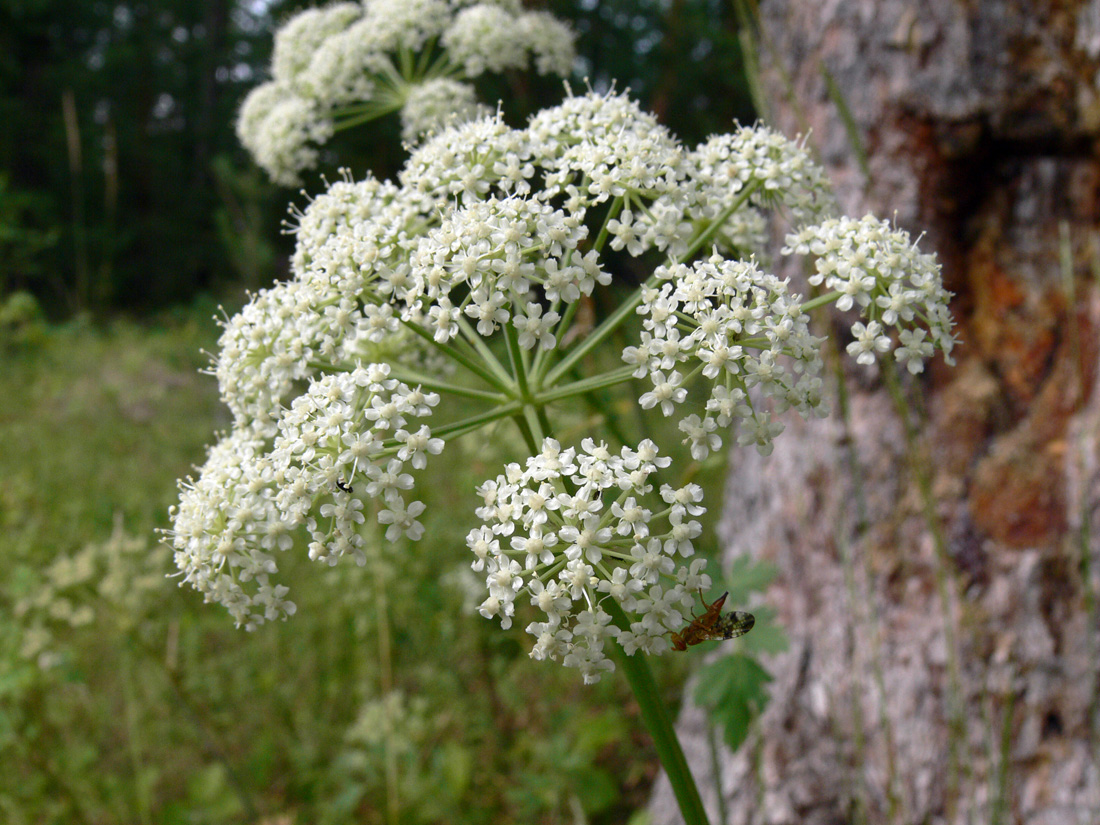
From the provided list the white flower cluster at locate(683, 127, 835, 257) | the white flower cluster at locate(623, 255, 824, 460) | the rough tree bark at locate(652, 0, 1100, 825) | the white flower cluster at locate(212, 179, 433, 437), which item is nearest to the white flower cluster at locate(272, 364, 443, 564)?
the white flower cluster at locate(212, 179, 433, 437)

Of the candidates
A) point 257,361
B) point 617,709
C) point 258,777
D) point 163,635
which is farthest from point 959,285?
point 163,635

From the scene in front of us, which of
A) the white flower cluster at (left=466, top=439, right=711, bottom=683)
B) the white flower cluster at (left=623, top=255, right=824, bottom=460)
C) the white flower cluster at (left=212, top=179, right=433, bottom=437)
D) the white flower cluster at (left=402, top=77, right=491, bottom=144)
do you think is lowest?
the white flower cluster at (left=466, top=439, right=711, bottom=683)

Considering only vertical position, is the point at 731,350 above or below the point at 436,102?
below

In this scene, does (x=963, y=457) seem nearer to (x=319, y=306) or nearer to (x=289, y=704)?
(x=319, y=306)

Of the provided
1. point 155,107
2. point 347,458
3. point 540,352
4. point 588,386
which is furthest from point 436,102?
point 155,107

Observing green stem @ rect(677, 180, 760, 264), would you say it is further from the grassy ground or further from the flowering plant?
the grassy ground

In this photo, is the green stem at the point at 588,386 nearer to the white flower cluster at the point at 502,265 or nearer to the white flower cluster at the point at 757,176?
the white flower cluster at the point at 502,265
